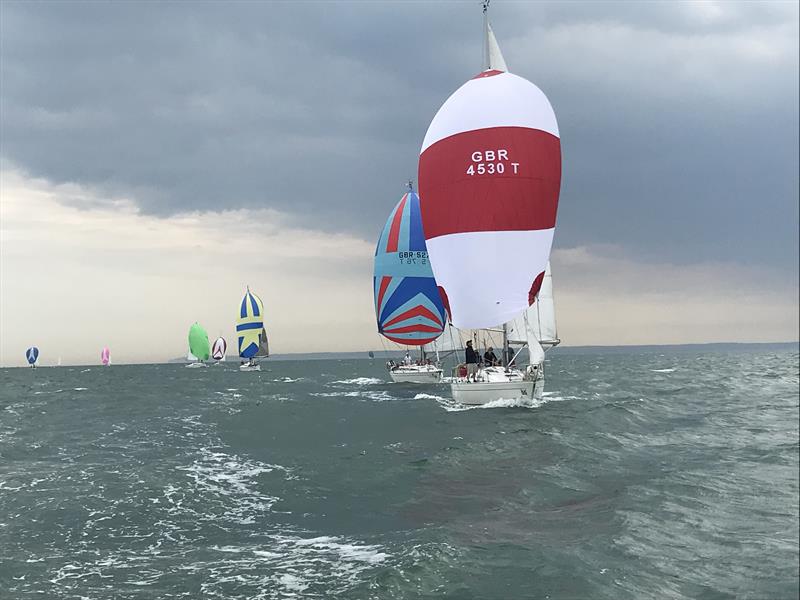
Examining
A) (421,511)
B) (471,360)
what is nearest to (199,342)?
(471,360)

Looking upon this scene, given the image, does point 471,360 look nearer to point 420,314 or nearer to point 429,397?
point 429,397

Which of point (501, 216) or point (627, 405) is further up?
point (501, 216)

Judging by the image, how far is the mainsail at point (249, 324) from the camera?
85.9m

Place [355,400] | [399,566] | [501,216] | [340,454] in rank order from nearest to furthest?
1. [399,566]
2. [340,454]
3. [501,216]
4. [355,400]

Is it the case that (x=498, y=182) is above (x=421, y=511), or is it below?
above

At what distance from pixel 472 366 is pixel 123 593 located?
2055 cm

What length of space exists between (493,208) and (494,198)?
406 mm

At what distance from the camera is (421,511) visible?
1139 centimetres

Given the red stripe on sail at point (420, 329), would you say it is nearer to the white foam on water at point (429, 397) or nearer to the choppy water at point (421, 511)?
the white foam on water at point (429, 397)

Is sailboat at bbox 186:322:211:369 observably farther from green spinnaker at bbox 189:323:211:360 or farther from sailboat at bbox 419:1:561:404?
sailboat at bbox 419:1:561:404

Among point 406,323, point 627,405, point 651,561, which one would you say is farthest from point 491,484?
point 406,323

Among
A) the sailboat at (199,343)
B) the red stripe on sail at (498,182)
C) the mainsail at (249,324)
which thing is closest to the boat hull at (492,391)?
the red stripe on sail at (498,182)

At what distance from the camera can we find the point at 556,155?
26.0 m

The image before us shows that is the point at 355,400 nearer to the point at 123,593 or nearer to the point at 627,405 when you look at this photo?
the point at 627,405
